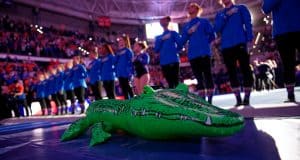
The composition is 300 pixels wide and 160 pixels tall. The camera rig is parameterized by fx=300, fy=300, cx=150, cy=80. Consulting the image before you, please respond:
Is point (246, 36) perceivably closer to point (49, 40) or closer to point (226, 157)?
point (226, 157)

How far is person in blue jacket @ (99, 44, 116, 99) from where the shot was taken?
6763mm

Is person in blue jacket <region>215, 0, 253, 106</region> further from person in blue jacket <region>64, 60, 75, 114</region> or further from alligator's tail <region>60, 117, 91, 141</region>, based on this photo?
person in blue jacket <region>64, 60, 75, 114</region>

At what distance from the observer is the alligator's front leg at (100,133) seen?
1980 millimetres

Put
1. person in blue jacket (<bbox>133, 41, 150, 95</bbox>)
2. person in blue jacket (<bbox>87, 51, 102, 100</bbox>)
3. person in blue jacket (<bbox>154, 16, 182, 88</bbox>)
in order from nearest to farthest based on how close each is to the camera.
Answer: person in blue jacket (<bbox>154, 16, 182, 88</bbox>) < person in blue jacket (<bbox>133, 41, 150, 95</bbox>) < person in blue jacket (<bbox>87, 51, 102, 100</bbox>)

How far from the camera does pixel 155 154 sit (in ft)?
4.81

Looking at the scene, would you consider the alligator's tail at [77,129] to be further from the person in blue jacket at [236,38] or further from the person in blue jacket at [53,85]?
the person in blue jacket at [53,85]

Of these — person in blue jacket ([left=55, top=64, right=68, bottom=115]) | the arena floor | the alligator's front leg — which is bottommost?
the arena floor

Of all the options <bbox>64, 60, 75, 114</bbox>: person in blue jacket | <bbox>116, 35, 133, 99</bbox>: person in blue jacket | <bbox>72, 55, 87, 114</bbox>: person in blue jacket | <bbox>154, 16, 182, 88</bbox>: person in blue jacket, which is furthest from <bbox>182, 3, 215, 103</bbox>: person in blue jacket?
<bbox>64, 60, 75, 114</bbox>: person in blue jacket

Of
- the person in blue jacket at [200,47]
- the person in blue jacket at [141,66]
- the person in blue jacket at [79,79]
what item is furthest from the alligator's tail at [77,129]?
the person in blue jacket at [79,79]

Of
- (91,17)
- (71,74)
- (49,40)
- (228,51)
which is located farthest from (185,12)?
(228,51)

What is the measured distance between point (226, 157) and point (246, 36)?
110 inches

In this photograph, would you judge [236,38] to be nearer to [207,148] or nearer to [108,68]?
[207,148]

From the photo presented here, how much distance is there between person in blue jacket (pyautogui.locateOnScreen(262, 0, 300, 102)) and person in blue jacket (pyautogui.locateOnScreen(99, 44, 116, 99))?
4.02 metres

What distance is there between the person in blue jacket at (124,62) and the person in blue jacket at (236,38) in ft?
8.11
